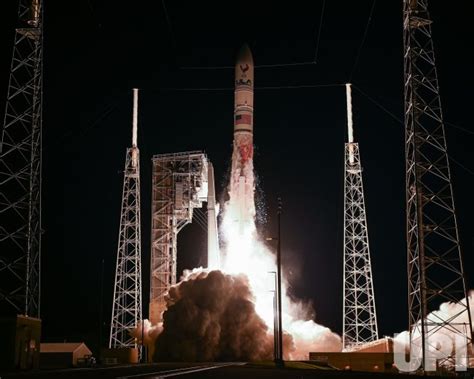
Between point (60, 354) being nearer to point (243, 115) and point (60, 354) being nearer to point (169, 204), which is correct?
point (169, 204)

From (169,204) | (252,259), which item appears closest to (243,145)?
(252,259)

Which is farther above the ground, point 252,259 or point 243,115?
point 243,115

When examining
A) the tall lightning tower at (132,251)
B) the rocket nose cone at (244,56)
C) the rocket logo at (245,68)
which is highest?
the rocket nose cone at (244,56)

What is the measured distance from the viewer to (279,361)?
3312 centimetres

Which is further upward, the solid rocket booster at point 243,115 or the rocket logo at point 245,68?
the rocket logo at point 245,68

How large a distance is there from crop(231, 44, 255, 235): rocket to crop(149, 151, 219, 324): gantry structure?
706 centimetres

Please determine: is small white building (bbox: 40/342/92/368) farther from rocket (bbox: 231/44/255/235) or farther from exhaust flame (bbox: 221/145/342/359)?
rocket (bbox: 231/44/255/235)

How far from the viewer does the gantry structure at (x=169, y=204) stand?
5441 centimetres

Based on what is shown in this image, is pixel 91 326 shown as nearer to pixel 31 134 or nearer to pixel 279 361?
pixel 31 134

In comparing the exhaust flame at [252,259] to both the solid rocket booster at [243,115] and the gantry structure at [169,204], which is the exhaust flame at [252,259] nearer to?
the solid rocket booster at [243,115]

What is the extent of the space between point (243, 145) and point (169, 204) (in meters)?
10.7

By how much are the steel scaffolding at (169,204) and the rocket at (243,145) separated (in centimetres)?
762

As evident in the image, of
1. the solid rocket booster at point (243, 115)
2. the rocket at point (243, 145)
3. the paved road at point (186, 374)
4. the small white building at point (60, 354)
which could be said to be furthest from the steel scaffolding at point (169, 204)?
the paved road at point (186, 374)

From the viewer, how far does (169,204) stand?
55.1 m
